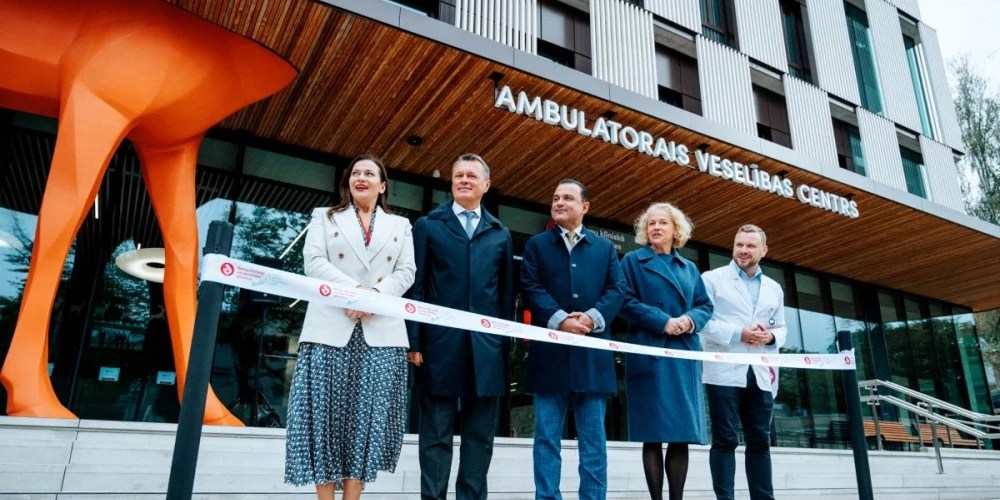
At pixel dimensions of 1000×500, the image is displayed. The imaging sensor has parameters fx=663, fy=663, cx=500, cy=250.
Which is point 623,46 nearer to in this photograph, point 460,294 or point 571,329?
point 571,329

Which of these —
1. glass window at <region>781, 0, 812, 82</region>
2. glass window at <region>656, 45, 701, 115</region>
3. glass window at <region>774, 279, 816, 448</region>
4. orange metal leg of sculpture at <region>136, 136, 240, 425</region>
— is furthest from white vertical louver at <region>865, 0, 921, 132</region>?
orange metal leg of sculpture at <region>136, 136, 240, 425</region>

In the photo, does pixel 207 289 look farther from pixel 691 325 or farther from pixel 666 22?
pixel 666 22

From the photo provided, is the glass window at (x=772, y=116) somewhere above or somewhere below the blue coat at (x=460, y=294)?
above

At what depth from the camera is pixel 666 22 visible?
10.1m

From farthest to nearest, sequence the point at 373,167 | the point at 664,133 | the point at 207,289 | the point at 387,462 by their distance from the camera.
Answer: the point at 664,133, the point at 373,167, the point at 387,462, the point at 207,289

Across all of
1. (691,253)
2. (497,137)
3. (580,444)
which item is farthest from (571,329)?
(691,253)

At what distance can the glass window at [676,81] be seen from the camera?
33.5ft

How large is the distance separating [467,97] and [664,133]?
2281mm

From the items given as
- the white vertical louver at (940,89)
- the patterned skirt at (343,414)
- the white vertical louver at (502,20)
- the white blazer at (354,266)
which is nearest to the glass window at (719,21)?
the white vertical louver at (502,20)

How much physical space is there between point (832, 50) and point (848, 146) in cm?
180

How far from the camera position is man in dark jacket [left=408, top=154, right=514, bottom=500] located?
9.50 ft

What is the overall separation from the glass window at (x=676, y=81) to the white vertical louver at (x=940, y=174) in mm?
5827

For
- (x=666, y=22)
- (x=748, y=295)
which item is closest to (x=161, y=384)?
(x=748, y=295)

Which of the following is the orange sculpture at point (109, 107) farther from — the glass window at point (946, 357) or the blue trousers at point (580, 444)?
the glass window at point (946, 357)
